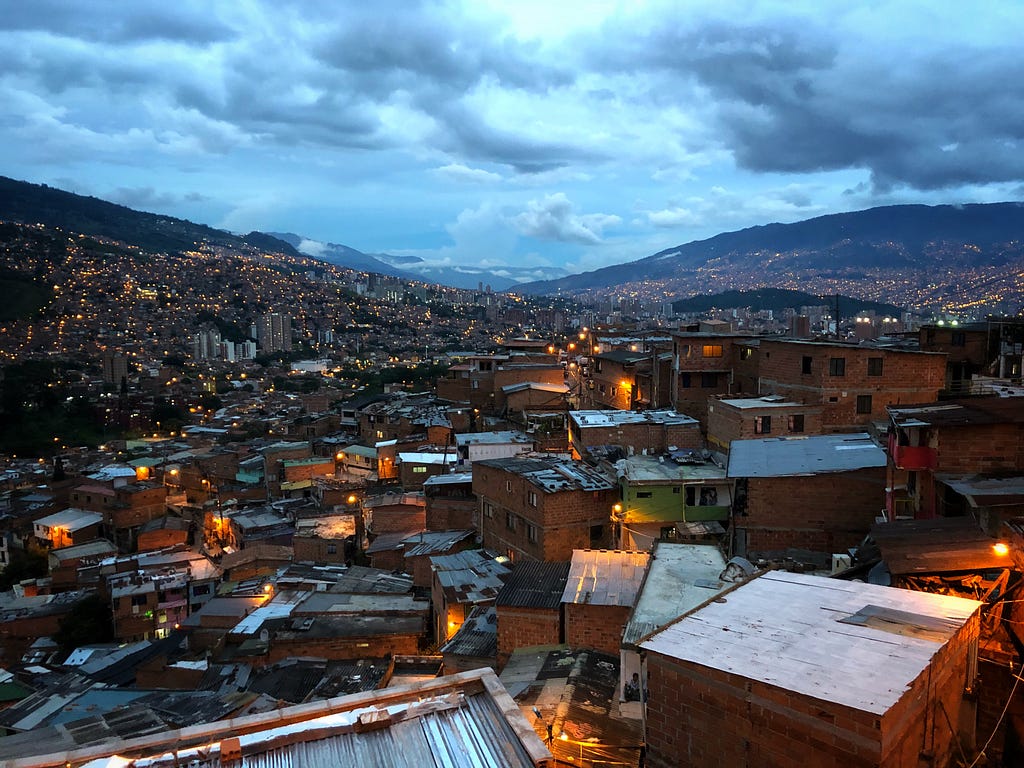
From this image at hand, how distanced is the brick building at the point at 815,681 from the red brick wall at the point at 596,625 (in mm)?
3791

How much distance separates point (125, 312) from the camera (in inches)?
3733

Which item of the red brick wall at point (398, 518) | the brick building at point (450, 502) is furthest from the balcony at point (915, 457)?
the red brick wall at point (398, 518)

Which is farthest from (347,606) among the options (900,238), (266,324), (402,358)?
(900,238)

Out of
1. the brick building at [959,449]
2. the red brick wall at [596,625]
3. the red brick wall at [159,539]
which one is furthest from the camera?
the red brick wall at [159,539]

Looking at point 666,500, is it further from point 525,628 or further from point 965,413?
point 965,413

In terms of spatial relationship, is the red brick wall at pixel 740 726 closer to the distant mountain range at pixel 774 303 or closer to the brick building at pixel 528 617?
the brick building at pixel 528 617

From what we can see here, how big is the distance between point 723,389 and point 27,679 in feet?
65.6

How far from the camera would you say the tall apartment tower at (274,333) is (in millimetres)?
92188

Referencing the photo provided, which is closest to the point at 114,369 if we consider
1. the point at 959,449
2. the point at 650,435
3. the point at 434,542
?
the point at 434,542

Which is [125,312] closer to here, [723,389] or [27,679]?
[27,679]

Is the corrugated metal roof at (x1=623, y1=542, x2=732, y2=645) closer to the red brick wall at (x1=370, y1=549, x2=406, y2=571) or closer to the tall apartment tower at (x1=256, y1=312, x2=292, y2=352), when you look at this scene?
the red brick wall at (x1=370, y1=549, x2=406, y2=571)

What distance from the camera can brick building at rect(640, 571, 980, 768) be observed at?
3881mm

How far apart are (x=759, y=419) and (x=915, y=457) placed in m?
6.06

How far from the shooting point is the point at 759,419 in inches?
574
